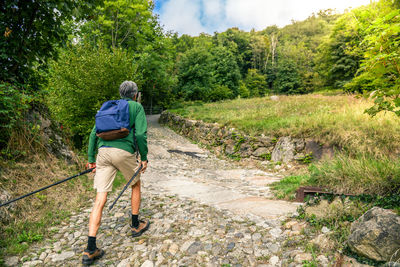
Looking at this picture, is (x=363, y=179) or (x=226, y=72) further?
(x=226, y=72)

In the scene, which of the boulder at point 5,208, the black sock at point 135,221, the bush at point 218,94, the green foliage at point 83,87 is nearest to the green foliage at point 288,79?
the bush at point 218,94

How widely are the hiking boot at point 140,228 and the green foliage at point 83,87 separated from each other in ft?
20.8

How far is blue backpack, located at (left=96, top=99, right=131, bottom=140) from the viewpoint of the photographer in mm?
2926

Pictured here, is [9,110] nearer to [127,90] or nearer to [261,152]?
[127,90]

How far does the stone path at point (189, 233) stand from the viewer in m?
2.78

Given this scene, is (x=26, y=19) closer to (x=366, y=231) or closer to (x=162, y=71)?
(x=366, y=231)

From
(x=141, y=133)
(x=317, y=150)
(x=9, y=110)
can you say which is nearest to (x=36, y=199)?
(x=9, y=110)

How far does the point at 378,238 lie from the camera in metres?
2.33

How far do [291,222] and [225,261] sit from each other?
49.7 inches

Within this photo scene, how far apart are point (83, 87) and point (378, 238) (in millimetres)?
9369

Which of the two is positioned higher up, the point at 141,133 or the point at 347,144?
the point at 141,133

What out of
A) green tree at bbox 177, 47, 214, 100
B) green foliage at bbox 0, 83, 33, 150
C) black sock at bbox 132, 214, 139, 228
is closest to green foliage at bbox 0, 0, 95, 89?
green foliage at bbox 0, 83, 33, 150

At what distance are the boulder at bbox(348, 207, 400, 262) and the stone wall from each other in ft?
17.0

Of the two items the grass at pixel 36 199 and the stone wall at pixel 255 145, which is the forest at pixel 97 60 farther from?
the stone wall at pixel 255 145
